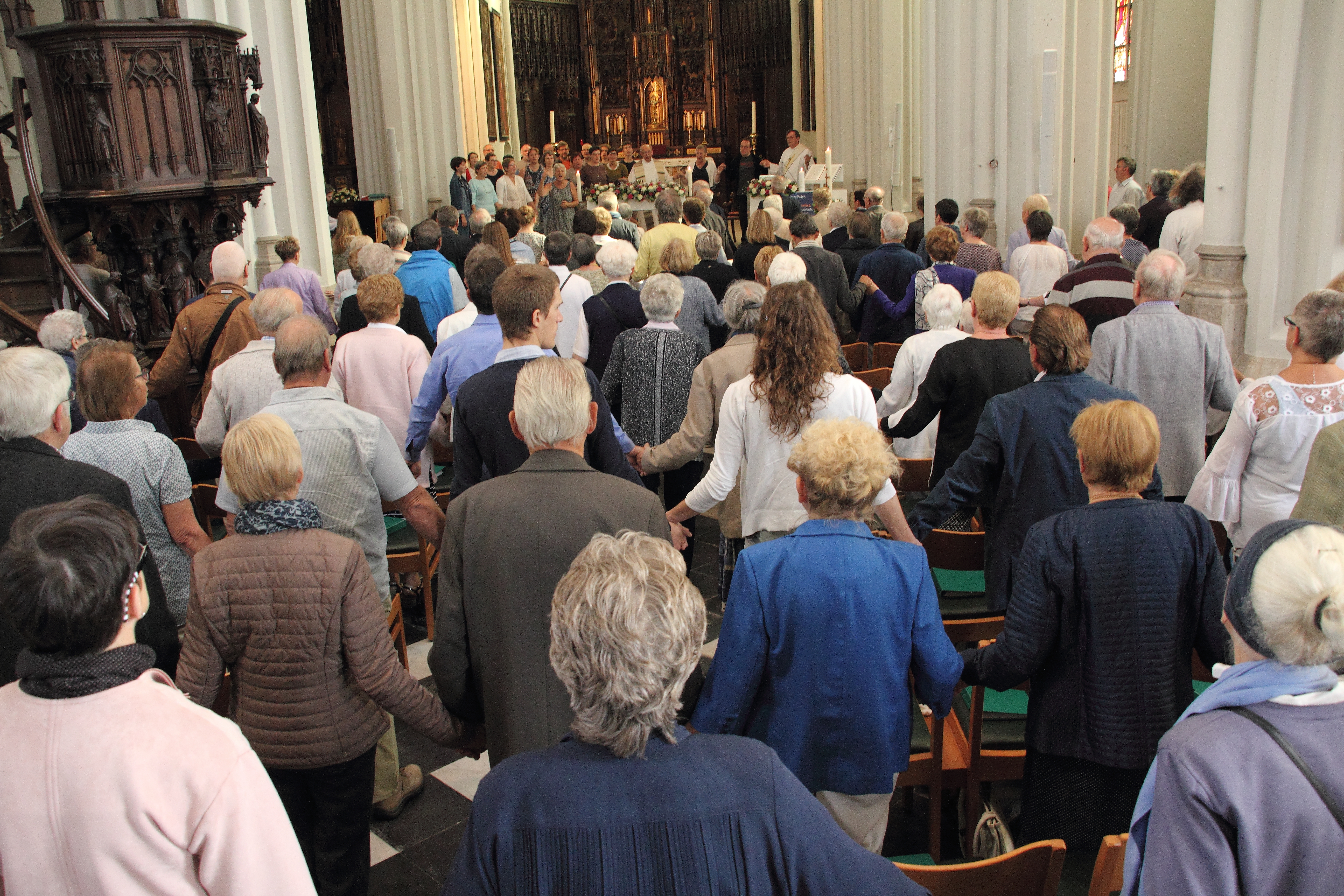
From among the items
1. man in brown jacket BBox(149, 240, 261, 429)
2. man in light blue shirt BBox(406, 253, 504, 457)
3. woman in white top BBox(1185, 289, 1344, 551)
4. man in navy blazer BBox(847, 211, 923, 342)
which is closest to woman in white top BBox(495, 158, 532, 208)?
man in navy blazer BBox(847, 211, 923, 342)

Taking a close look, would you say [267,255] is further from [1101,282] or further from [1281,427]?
[1281,427]

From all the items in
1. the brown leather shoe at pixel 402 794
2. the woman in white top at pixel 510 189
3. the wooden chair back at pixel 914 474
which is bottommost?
the brown leather shoe at pixel 402 794

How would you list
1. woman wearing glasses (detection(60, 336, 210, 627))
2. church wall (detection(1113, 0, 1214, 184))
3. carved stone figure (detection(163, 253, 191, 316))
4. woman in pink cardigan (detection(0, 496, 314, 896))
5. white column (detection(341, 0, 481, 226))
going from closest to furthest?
woman in pink cardigan (detection(0, 496, 314, 896)), woman wearing glasses (detection(60, 336, 210, 627)), carved stone figure (detection(163, 253, 191, 316)), church wall (detection(1113, 0, 1214, 184)), white column (detection(341, 0, 481, 226))

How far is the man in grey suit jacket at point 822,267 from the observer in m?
7.14

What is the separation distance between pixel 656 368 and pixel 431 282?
280 centimetres

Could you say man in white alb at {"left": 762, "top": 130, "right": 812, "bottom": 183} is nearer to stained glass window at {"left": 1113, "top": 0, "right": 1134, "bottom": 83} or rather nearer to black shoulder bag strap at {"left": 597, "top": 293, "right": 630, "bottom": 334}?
stained glass window at {"left": 1113, "top": 0, "right": 1134, "bottom": 83}

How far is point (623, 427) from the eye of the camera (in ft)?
16.5

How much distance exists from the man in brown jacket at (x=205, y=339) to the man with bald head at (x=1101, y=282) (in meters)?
4.11

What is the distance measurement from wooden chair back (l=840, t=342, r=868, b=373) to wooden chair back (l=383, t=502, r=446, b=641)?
342 centimetres

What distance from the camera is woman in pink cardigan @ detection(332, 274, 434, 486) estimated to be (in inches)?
189

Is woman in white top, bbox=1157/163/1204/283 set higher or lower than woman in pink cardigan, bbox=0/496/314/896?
higher

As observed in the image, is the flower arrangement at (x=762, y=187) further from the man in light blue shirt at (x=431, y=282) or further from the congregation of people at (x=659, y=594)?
the congregation of people at (x=659, y=594)

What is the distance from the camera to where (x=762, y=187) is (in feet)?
49.7

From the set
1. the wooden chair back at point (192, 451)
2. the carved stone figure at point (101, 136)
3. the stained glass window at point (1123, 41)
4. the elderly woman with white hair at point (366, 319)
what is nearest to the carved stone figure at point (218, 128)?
the carved stone figure at point (101, 136)
